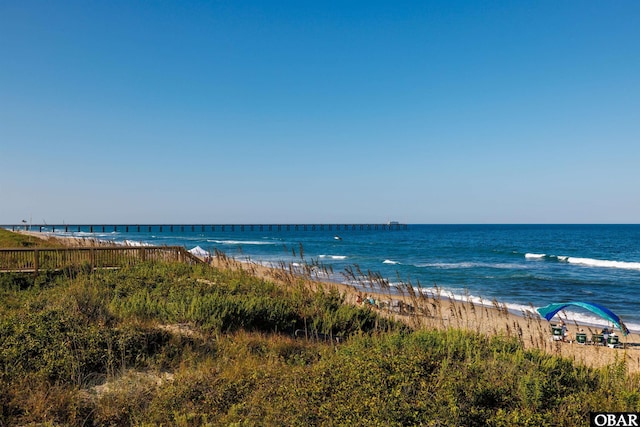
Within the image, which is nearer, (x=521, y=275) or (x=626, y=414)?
(x=626, y=414)

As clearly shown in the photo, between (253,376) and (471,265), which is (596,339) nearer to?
(253,376)

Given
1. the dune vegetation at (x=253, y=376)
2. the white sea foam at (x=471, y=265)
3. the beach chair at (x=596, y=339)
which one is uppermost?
the dune vegetation at (x=253, y=376)

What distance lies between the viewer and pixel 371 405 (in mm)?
4492

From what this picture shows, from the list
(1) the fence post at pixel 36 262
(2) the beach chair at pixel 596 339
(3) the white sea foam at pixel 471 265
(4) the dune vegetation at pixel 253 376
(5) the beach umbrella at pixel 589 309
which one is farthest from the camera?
(3) the white sea foam at pixel 471 265

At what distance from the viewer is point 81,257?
656 inches

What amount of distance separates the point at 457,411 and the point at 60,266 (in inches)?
629

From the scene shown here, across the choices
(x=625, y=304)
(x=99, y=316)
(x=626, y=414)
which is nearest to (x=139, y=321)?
(x=99, y=316)

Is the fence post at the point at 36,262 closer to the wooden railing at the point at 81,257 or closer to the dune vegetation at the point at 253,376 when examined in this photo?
the wooden railing at the point at 81,257

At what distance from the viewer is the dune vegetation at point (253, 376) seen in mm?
4582

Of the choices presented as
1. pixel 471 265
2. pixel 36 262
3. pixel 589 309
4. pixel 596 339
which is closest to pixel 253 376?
pixel 596 339

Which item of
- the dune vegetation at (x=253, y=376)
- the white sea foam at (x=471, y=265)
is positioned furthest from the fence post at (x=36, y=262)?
the white sea foam at (x=471, y=265)

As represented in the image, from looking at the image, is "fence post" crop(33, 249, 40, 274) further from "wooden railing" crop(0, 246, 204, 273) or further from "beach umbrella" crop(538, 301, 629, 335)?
"beach umbrella" crop(538, 301, 629, 335)

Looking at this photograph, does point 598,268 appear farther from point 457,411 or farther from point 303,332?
point 457,411

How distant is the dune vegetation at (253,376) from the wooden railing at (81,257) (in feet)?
23.2
